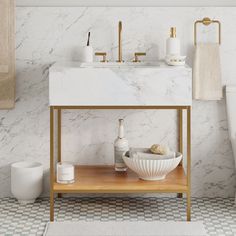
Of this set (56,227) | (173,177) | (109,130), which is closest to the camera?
(56,227)

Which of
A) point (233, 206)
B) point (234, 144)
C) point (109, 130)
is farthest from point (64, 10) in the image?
point (233, 206)

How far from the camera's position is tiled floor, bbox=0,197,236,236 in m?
3.57

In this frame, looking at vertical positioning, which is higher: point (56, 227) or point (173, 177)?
point (173, 177)

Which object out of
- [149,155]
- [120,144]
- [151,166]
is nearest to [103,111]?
[120,144]

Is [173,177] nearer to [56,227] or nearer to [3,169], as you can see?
[56,227]

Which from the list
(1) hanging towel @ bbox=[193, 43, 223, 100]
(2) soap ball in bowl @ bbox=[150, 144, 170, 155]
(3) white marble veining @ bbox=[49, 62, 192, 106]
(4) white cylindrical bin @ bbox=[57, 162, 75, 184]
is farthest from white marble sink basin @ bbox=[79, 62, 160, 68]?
(4) white cylindrical bin @ bbox=[57, 162, 75, 184]

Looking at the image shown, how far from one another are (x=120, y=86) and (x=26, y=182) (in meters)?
0.95

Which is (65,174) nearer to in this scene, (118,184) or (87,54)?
(118,184)

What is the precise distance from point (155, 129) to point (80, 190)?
75 cm

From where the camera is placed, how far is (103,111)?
4.09m

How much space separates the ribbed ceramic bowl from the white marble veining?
1.16ft

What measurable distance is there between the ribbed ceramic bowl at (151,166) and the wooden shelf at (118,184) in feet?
0.18

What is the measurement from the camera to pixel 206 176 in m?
4.17

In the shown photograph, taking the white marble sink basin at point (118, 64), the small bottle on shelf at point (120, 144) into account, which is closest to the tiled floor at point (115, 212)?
the small bottle on shelf at point (120, 144)
